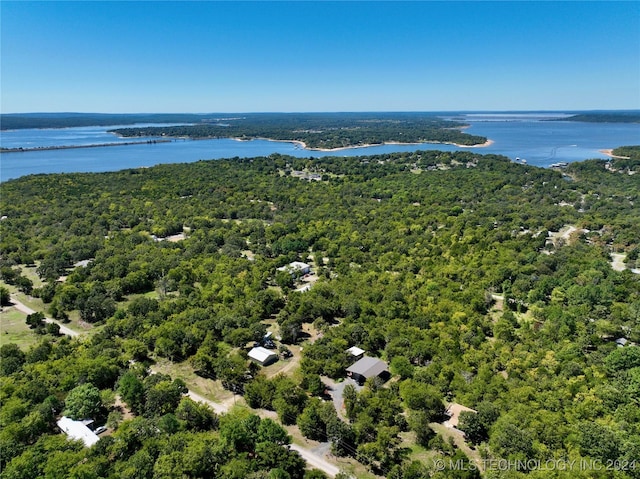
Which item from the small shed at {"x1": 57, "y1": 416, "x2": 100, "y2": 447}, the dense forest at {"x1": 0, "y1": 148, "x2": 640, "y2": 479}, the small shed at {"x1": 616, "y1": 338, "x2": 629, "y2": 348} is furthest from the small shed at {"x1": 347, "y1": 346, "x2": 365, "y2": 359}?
the small shed at {"x1": 616, "y1": 338, "x2": 629, "y2": 348}

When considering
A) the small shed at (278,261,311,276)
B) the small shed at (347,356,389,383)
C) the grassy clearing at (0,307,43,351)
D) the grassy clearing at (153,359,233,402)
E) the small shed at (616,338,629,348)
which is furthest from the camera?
the small shed at (278,261,311,276)

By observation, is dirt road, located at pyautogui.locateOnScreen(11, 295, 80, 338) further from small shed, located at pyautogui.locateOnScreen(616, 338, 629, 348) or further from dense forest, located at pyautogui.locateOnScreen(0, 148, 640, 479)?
small shed, located at pyautogui.locateOnScreen(616, 338, 629, 348)

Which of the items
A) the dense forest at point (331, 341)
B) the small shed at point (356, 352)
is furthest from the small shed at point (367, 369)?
the small shed at point (356, 352)

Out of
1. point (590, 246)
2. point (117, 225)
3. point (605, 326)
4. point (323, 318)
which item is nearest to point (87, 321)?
point (323, 318)

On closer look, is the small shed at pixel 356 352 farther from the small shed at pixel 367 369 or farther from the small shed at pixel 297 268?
the small shed at pixel 297 268

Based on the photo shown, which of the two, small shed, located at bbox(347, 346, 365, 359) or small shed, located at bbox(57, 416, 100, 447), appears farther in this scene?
small shed, located at bbox(347, 346, 365, 359)

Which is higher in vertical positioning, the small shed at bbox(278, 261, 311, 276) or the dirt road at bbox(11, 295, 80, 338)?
the small shed at bbox(278, 261, 311, 276)

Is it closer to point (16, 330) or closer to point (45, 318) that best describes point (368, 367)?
point (45, 318)
